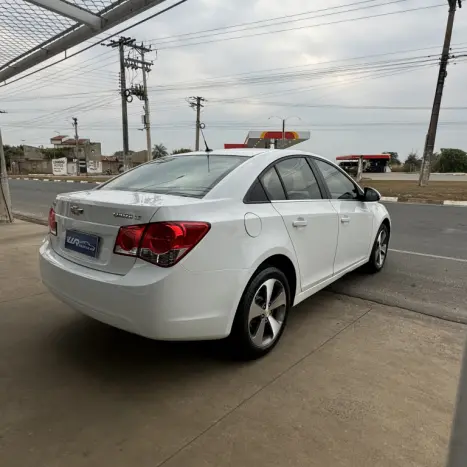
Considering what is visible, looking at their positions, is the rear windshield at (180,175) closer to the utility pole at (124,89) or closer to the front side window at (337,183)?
the front side window at (337,183)

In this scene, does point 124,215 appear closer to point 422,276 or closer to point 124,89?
point 422,276

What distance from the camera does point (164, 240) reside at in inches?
88.7

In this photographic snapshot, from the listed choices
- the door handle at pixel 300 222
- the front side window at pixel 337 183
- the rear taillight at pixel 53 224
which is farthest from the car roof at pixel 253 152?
the rear taillight at pixel 53 224

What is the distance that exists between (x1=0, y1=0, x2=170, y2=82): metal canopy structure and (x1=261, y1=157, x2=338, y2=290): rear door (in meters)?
2.34

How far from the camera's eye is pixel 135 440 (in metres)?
2.04

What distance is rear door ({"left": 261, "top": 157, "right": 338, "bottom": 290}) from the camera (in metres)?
3.05

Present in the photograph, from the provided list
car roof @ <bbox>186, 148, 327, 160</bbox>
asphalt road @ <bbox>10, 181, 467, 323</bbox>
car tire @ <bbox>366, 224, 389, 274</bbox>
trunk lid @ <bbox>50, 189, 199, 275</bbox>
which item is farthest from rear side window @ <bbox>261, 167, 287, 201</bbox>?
car tire @ <bbox>366, 224, 389, 274</bbox>

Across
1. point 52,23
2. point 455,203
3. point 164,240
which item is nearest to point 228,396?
point 164,240

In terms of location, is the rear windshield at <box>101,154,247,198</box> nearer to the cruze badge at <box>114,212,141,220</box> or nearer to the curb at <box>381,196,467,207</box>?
the cruze badge at <box>114,212,141,220</box>

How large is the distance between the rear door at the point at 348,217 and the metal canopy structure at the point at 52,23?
2514 millimetres

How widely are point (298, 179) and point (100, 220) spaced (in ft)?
5.63

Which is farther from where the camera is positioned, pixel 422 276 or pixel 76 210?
pixel 422 276

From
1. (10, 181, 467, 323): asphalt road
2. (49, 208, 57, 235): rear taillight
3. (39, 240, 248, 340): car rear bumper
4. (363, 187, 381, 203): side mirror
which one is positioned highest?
(363, 187, 381, 203): side mirror

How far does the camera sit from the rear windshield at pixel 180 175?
110 inches
